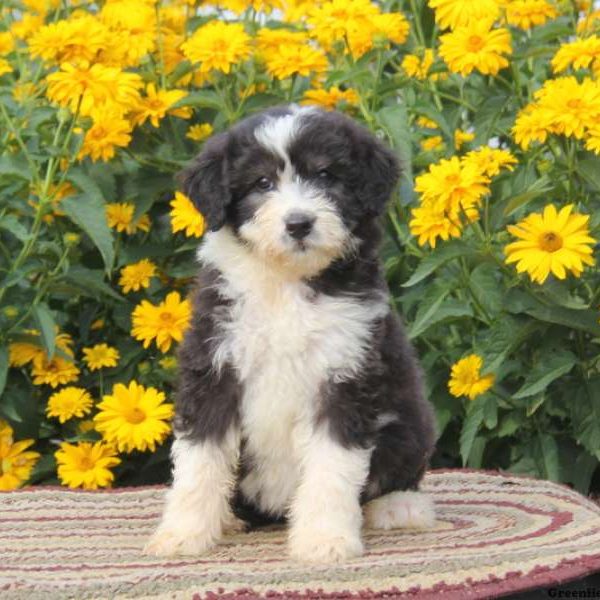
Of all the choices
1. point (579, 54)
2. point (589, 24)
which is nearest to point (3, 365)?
point (579, 54)

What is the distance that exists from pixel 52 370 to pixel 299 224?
8.25ft

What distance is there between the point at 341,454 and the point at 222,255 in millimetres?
807

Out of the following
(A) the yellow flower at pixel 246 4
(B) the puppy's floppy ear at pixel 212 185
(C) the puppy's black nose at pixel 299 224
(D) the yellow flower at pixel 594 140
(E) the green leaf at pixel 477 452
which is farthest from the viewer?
(A) the yellow flower at pixel 246 4

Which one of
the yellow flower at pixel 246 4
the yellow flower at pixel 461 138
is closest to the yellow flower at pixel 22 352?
the yellow flower at pixel 246 4

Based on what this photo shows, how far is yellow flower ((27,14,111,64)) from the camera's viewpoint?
21.5ft

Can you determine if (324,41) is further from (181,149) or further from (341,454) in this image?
(341,454)

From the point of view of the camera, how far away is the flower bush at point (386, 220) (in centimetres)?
616

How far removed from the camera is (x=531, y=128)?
6062 mm

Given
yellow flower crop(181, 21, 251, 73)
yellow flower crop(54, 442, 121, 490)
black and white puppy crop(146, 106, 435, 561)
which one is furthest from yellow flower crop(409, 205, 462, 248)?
yellow flower crop(54, 442, 121, 490)

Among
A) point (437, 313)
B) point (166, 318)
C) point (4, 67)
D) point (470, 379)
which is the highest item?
point (4, 67)

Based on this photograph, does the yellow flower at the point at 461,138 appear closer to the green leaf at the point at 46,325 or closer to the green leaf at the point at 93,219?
the green leaf at the point at 93,219

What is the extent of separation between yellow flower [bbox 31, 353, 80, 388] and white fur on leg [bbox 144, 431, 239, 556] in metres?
1.91

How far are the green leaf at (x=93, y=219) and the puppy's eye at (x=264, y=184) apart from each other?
1.68m

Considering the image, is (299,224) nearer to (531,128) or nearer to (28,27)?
(531,128)
